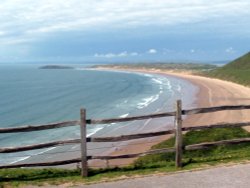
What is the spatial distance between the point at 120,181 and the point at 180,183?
1337 mm

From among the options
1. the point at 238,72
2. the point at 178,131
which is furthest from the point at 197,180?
the point at 238,72

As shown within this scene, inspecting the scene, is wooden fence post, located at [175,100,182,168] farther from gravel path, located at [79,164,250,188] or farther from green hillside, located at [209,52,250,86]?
green hillside, located at [209,52,250,86]

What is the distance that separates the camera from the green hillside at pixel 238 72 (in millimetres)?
88262

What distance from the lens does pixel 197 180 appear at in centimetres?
950

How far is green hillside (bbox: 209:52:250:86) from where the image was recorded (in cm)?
8826

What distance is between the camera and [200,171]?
33.4 ft

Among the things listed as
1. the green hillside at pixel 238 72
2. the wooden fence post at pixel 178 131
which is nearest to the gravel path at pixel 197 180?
the wooden fence post at pixel 178 131

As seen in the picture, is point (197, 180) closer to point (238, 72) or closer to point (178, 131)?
point (178, 131)

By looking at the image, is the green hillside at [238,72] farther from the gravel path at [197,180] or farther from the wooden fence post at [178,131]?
the gravel path at [197,180]

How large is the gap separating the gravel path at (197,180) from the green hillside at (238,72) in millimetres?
73081

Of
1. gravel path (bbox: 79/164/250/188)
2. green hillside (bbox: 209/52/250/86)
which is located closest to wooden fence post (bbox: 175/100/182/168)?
gravel path (bbox: 79/164/250/188)

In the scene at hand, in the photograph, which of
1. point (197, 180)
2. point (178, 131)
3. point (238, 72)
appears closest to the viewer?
point (197, 180)

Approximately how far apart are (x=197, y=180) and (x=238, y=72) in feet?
315

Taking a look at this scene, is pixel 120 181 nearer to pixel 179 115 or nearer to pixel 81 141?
pixel 81 141
